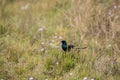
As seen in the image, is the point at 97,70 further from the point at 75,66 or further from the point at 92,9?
the point at 92,9

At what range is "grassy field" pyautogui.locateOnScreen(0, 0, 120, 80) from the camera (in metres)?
4.20

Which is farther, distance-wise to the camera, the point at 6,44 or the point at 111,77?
the point at 6,44

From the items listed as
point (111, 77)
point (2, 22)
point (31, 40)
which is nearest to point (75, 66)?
point (111, 77)

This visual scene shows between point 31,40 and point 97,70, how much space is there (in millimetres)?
1166

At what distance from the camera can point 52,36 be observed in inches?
203

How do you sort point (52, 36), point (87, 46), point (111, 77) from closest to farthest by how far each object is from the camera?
point (111, 77) < point (87, 46) < point (52, 36)

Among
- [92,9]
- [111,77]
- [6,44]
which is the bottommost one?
[111,77]

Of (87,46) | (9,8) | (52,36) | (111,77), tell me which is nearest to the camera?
(111,77)

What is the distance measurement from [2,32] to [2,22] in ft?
0.96

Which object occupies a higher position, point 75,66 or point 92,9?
point 92,9

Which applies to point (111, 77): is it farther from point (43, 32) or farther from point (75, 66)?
point (43, 32)

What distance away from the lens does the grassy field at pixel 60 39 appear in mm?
4199

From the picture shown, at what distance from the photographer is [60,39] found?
16.6 feet

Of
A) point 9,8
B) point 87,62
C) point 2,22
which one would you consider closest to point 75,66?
point 87,62
